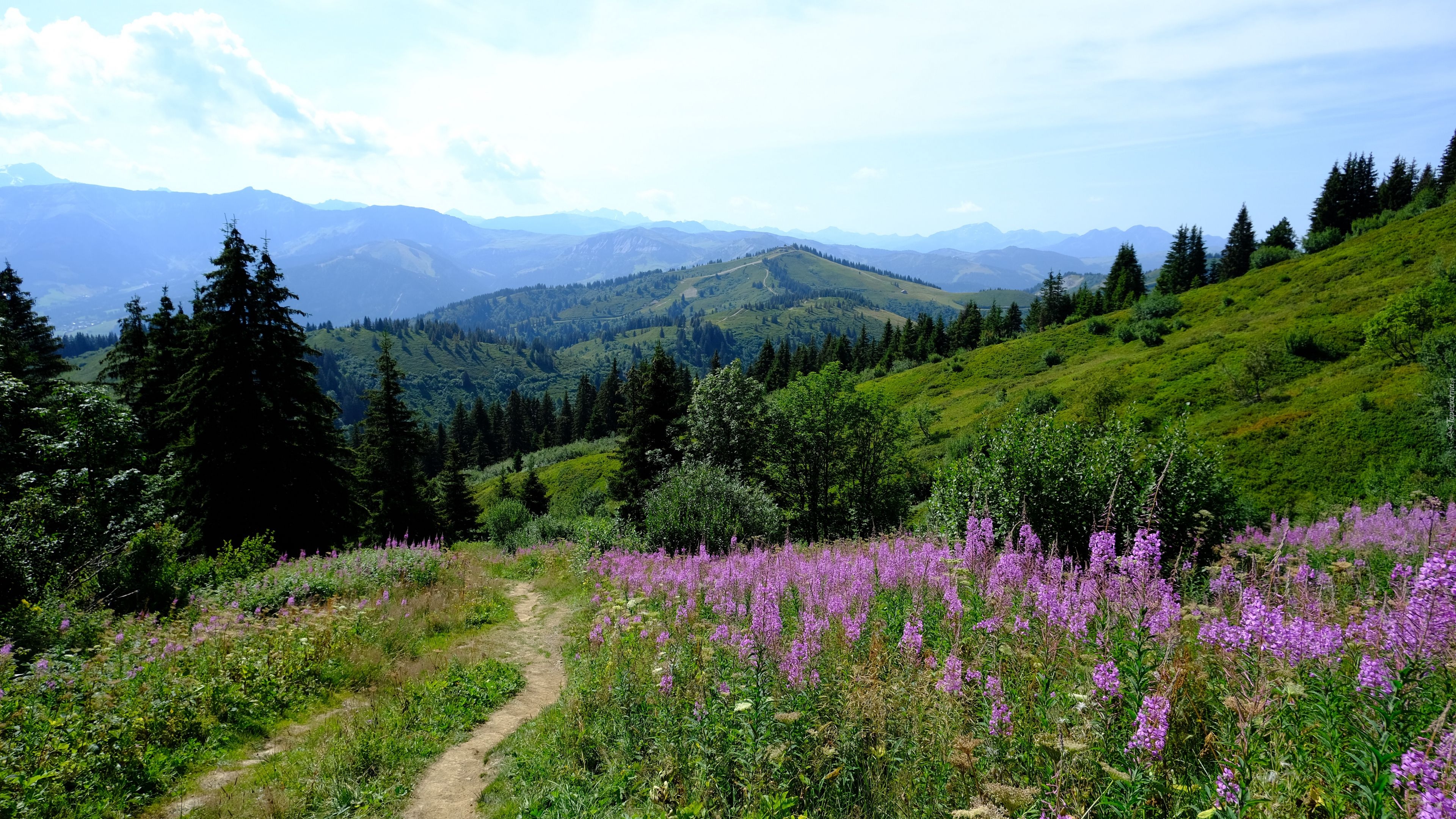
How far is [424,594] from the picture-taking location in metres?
12.5

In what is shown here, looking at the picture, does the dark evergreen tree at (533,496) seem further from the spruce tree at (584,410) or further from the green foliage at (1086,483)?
the green foliage at (1086,483)

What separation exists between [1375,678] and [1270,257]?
84.9m

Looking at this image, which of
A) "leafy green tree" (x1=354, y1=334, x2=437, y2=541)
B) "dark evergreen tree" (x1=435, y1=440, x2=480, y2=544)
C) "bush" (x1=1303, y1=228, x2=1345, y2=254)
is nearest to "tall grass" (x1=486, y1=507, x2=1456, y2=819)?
"leafy green tree" (x1=354, y1=334, x2=437, y2=541)

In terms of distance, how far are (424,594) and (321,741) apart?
20.5 ft

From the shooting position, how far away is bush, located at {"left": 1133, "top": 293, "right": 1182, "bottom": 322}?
56.6 metres

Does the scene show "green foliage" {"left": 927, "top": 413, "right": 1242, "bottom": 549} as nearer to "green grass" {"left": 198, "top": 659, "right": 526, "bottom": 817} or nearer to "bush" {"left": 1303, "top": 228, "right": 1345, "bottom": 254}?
"green grass" {"left": 198, "top": 659, "right": 526, "bottom": 817}

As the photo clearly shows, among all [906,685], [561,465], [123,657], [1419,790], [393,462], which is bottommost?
[561,465]

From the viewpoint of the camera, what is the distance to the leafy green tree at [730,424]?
3006cm

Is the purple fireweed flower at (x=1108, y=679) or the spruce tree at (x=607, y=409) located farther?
the spruce tree at (x=607, y=409)

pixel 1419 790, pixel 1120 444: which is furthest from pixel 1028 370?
pixel 1419 790

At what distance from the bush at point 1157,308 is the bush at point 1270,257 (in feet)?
47.2

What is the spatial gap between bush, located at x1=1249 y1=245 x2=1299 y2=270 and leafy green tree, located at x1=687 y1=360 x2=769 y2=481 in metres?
65.4

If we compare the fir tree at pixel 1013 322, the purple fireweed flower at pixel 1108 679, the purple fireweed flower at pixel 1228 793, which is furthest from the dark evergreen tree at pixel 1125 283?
the purple fireweed flower at pixel 1228 793

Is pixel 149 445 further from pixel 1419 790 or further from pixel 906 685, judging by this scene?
pixel 1419 790
